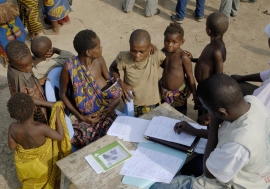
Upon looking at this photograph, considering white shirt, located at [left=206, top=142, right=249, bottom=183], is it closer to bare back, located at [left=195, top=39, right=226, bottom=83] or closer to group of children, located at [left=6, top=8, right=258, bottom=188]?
group of children, located at [left=6, top=8, right=258, bottom=188]

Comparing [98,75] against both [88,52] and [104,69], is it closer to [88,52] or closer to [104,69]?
[104,69]

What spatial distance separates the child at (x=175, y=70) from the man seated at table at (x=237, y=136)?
1191 mm

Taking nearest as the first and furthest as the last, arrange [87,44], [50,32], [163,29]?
1. [87,44]
2. [50,32]
3. [163,29]

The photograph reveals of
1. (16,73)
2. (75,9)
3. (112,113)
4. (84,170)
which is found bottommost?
(75,9)

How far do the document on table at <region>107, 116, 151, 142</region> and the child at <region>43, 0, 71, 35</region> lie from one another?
10.4 feet

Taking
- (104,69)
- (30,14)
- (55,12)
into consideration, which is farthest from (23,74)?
(55,12)

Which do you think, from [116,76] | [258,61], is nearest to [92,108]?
[116,76]

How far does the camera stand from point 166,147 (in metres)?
2.42

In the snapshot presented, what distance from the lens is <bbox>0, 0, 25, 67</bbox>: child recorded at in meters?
4.21

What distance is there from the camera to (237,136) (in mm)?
1844

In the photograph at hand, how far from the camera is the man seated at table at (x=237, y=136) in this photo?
6.02 ft

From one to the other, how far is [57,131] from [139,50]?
1043mm

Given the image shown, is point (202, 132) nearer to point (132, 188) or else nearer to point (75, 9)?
point (132, 188)

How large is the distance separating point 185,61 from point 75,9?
359 cm
